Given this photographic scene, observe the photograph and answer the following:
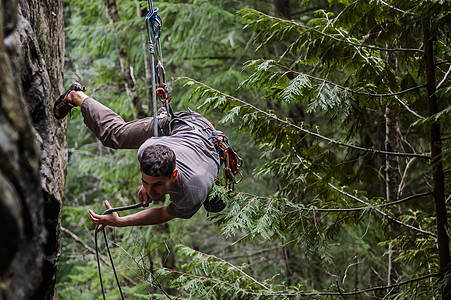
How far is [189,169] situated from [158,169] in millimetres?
362

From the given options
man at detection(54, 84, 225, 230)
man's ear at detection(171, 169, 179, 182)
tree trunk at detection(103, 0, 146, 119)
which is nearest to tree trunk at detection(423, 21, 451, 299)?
man at detection(54, 84, 225, 230)

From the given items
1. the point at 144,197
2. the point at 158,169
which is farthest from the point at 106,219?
the point at 158,169

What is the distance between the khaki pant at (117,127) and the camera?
3676mm

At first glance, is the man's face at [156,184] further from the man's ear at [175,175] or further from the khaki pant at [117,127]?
the khaki pant at [117,127]

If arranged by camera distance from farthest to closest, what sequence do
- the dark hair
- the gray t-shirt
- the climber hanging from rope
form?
the gray t-shirt
the climber hanging from rope
the dark hair

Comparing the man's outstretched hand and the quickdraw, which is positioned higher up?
the quickdraw

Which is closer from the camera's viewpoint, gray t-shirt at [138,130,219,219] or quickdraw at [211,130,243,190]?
gray t-shirt at [138,130,219,219]

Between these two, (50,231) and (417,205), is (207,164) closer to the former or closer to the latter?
(50,231)

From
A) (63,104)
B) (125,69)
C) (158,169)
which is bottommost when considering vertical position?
(125,69)

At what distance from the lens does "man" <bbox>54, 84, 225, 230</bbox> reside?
9.46ft

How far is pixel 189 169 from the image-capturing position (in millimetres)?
3127

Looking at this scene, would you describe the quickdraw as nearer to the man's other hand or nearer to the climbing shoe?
the man's other hand

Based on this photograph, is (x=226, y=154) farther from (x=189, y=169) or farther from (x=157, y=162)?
(x=157, y=162)

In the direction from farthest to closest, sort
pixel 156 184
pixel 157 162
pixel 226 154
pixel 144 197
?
pixel 226 154, pixel 144 197, pixel 156 184, pixel 157 162
